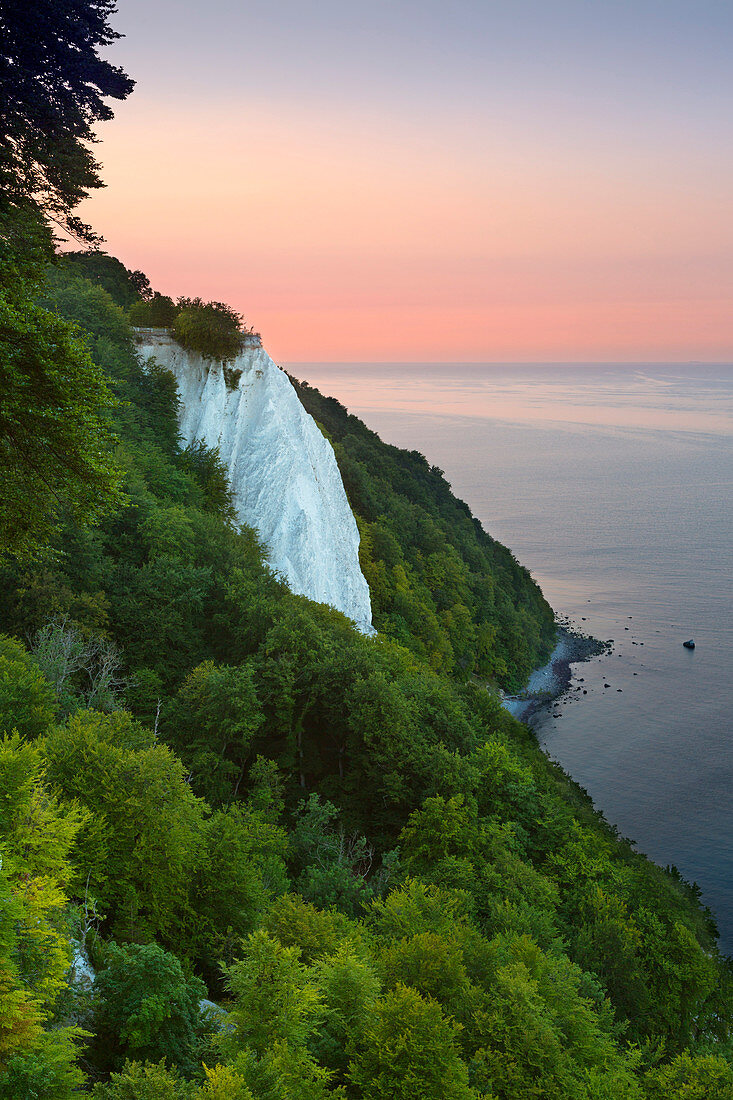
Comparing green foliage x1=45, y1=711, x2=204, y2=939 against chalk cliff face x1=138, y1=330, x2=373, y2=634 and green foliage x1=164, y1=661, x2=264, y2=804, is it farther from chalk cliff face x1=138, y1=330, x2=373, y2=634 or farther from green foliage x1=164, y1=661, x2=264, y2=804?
chalk cliff face x1=138, y1=330, x2=373, y2=634

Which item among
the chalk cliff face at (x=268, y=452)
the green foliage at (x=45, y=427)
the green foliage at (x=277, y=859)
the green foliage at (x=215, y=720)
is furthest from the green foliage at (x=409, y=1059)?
the chalk cliff face at (x=268, y=452)

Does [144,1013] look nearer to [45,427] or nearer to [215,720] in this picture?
[45,427]

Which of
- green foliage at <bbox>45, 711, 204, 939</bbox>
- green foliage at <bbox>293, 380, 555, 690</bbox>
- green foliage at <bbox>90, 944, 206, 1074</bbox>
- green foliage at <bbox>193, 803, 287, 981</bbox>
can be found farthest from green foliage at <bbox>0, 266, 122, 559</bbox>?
green foliage at <bbox>293, 380, 555, 690</bbox>

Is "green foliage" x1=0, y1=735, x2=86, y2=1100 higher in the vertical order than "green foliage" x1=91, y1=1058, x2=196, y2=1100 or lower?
higher

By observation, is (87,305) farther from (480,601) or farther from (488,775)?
(480,601)

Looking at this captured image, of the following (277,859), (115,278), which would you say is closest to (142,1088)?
(277,859)
